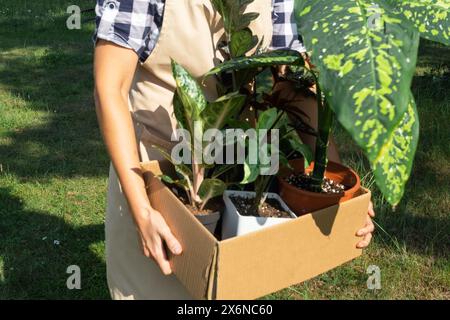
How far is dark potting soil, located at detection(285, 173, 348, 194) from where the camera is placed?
4.83ft

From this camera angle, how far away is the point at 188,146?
1.47 m

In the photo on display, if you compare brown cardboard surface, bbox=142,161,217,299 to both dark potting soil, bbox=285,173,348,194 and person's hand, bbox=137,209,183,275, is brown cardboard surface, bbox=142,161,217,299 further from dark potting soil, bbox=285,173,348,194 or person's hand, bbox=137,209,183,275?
dark potting soil, bbox=285,173,348,194

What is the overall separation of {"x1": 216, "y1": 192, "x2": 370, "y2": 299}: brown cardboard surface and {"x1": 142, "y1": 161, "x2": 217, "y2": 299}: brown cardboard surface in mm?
34

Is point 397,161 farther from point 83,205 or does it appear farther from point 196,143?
point 83,205

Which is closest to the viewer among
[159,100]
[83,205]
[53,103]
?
[159,100]

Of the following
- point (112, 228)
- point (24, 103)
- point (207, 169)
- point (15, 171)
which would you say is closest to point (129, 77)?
point (207, 169)

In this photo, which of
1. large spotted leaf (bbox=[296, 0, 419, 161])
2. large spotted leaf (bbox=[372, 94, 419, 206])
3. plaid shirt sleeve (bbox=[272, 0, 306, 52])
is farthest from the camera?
plaid shirt sleeve (bbox=[272, 0, 306, 52])

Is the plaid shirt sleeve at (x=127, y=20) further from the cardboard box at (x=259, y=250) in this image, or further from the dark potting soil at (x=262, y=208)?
the dark potting soil at (x=262, y=208)

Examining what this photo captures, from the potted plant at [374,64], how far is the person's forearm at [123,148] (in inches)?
12.6

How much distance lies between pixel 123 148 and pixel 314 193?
479mm

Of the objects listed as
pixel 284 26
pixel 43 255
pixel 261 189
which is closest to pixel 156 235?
pixel 261 189

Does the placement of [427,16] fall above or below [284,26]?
above

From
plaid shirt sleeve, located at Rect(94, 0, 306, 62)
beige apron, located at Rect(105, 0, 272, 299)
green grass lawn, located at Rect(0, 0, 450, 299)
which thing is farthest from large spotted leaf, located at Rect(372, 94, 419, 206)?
green grass lawn, located at Rect(0, 0, 450, 299)

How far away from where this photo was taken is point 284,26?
5.67ft
